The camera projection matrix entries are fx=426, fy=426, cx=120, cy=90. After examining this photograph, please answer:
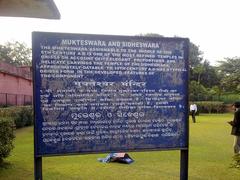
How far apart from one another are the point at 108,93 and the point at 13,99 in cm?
2369

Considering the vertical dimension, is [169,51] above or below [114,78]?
above

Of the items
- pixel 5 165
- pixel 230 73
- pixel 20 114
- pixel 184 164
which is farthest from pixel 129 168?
pixel 230 73

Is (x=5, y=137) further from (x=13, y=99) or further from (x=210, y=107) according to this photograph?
(x=210, y=107)

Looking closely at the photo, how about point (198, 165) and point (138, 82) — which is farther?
point (198, 165)

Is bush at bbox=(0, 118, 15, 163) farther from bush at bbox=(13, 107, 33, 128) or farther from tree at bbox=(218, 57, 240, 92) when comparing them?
tree at bbox=(218, 57, 240, 92)

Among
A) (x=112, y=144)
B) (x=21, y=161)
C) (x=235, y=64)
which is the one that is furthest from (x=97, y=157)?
(x=235, y=64)

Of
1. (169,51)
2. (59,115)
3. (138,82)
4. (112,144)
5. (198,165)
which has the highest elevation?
(169,51)

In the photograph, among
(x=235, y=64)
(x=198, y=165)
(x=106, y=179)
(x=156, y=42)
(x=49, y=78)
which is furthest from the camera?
(x=235, y=64)

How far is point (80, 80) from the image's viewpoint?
5871 millimetres

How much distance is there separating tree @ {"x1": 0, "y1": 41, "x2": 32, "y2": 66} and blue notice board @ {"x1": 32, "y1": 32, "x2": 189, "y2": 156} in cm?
7006

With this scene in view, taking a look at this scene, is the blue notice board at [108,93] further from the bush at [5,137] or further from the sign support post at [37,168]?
the bush at [5,137]

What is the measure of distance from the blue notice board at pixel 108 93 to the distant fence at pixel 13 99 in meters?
19.9

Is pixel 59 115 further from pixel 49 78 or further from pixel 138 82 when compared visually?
pixel 138 82

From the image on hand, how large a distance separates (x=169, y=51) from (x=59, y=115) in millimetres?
1849
